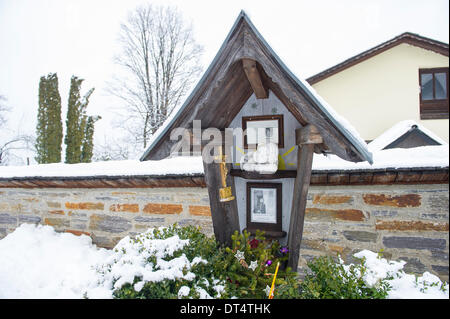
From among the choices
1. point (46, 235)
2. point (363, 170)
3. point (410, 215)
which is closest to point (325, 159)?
point (363, 170)

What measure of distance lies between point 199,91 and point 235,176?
0.78 m

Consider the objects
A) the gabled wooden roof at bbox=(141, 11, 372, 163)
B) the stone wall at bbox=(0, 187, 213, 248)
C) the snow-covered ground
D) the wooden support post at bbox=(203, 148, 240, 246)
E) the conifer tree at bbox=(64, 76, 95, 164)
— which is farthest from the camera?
→ the conifer tree at bbox=(64, 76, 95, 164)

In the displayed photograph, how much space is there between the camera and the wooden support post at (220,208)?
1.81m

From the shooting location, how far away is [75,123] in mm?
→ 8367

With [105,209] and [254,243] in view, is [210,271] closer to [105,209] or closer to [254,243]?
[254,243]

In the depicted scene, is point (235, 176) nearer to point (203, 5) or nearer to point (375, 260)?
point (375, 260)

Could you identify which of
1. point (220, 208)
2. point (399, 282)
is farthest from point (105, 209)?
point (399, 282)

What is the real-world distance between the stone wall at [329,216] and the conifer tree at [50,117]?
3425 millimetres

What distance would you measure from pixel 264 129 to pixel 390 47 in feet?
26.7

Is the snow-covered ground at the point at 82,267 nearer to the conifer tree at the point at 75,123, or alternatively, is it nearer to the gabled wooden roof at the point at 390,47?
the conifer tree at the point at 75,123

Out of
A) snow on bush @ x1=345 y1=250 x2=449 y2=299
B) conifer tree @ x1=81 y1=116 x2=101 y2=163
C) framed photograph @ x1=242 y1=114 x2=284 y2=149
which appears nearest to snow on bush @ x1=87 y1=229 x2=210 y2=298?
framed photograph @ x1=242 y1=114 x2=284 y2=149

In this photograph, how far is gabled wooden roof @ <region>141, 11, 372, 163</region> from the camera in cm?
141

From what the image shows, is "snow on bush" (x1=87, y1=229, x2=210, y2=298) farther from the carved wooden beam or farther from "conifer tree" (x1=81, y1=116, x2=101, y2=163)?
"conifer tree" (x1=81, y1=116, x2=101, y2=163)

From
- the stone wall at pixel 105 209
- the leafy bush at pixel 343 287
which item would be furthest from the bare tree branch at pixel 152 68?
the leafy bush at pixel 343 287
